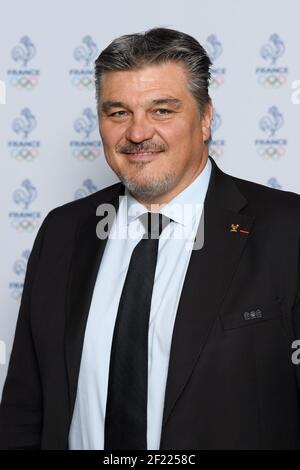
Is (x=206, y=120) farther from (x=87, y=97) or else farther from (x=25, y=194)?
(x=25, y=194)

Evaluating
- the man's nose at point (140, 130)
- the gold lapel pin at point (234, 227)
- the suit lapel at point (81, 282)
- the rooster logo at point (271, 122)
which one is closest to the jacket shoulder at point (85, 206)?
the suit lapel at point (81, 282)

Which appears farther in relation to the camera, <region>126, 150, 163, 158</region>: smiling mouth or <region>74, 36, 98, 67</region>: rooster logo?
<region>74, 36, 98, 67</region>: rooster logo

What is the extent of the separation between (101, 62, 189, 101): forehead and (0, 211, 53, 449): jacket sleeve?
21.3 inches

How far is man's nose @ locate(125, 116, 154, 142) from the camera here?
1.71m

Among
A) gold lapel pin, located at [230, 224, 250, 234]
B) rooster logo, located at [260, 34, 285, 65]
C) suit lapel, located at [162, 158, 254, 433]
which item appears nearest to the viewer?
suit lapel, located at [162, 158, 254, 433]

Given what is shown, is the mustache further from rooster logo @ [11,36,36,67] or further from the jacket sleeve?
rooster logo @ [11,36,36,67]

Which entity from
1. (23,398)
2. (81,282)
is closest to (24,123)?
(81,282)

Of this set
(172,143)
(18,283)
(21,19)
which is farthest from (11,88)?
(172,143)

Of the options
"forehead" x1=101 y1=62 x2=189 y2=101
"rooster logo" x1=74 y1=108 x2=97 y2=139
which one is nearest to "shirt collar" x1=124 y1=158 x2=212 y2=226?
"forehead" x1=101 y1=62 x2=189 y2=101

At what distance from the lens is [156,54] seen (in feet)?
5.65

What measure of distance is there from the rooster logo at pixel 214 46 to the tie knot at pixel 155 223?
829 mm

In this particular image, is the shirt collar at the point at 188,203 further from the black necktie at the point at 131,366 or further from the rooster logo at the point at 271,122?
the rooster logo at the point at 271,122

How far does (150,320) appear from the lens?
5.54 ft
